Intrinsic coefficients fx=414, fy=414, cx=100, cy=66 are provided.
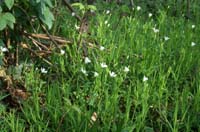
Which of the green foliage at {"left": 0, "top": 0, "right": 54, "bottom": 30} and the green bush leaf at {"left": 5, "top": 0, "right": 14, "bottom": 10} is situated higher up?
the green bush leaf at {"left": 5, "top": 0, "right": 14, "bottom": 10}

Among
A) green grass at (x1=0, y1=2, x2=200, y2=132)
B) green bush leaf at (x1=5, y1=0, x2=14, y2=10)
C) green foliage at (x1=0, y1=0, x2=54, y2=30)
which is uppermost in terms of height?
green bush leaf at (x1=5, y1=0, x2=14, y2=10)

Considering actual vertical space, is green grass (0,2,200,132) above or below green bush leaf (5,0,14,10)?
below

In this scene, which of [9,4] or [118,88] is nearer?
[9,4]

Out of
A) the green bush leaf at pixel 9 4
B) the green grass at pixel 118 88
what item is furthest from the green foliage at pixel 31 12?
the green grass at pixel 118 88

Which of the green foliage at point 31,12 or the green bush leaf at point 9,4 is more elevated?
the green bush leaf at point 9,4

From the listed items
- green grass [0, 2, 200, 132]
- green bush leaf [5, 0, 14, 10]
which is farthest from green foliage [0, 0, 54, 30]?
green grass [0, 2, 200, 132]

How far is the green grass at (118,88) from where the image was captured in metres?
2.21

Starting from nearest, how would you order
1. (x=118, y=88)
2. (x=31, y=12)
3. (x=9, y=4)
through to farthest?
(x=9, y=4) → (x=118, y=88) → (x=31, y=12)

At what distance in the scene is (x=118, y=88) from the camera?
2414mm

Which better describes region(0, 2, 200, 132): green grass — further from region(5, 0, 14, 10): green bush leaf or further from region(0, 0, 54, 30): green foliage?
region(5, 0, 14, 10): green bush leaf

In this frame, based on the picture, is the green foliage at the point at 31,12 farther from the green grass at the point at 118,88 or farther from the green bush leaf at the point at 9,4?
the green grass at the point at 118,88

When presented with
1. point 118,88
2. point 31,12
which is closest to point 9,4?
point 31,12

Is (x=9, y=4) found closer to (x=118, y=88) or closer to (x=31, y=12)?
(x=31, y=12)

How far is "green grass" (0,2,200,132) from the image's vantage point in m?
2.21
